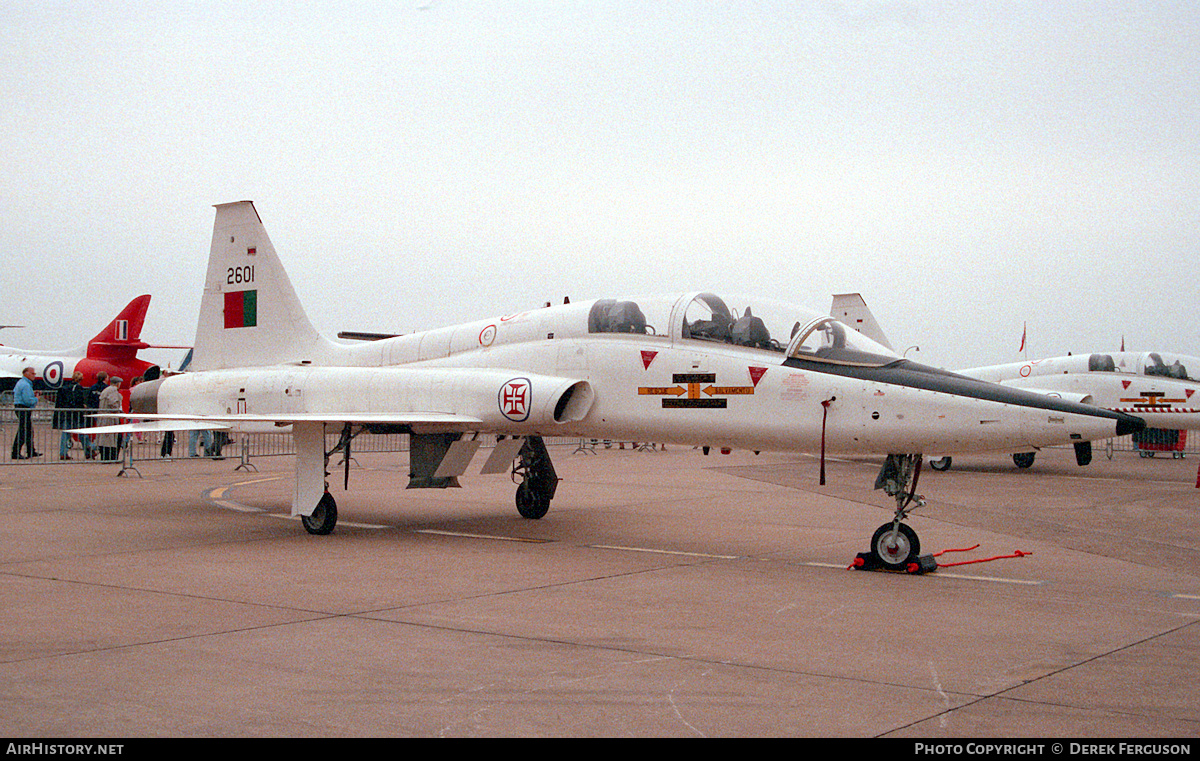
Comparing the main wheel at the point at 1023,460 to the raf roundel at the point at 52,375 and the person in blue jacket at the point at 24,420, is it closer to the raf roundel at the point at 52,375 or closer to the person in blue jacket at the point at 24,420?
the person in blue jacket at the point at 24,420

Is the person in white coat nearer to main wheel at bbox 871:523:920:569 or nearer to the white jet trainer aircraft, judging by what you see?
main wheel at bbox 871:523:920:569

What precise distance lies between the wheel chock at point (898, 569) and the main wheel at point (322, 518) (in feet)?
17.8

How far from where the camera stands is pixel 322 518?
1087 centimetres

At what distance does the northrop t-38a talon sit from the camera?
8547 millimetres

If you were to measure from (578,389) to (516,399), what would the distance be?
2.09 ft

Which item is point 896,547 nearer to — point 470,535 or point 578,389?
point 578,389

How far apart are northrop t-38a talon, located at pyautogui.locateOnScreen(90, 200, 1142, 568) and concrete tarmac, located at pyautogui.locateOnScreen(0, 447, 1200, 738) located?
95 centimetres

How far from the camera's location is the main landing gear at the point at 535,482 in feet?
40.5

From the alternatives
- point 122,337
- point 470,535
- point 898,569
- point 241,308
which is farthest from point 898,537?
point 122,337

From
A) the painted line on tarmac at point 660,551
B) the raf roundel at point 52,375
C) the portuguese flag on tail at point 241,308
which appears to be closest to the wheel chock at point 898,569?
the painted line on tarmac at point 660,551

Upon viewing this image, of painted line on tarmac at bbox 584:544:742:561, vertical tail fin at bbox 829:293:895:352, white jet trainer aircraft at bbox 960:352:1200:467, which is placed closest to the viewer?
painted line on tarmac at bbox 584:544:742:561

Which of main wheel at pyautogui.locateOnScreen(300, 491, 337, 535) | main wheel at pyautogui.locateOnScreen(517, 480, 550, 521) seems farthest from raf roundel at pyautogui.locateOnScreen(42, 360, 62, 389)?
main wheel at pyautogui.locateOnScreen(300, 491, 337, 535)
